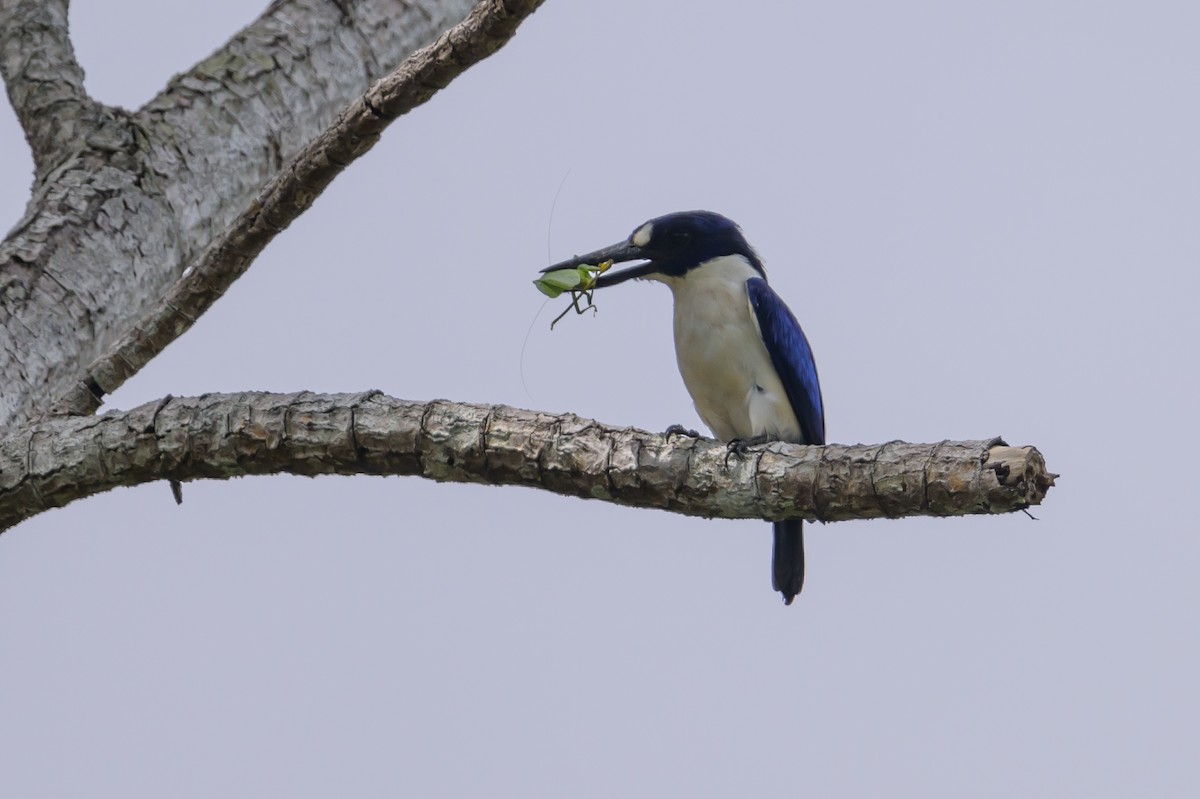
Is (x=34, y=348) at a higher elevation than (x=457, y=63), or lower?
lower

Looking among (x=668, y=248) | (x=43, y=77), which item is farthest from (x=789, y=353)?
(x=43, y=77)

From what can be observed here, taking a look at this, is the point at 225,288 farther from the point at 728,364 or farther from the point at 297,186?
the point at 728,364

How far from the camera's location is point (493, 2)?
4.17 metres

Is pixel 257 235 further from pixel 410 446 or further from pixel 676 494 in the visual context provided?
pixel 676 494

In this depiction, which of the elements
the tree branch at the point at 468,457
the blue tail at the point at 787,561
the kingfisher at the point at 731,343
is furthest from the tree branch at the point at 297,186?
the blue tail at the point at 787,561

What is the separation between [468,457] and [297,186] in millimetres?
1579

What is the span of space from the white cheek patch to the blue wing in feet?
1.82

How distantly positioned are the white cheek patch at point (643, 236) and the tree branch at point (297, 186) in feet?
7.37

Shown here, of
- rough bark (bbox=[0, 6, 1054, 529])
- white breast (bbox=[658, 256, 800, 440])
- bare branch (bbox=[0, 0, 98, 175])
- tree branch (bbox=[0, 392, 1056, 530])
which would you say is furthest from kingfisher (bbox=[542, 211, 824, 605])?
tree branch (bbox=[0, 392, 1056, 530])

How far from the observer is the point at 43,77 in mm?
5527

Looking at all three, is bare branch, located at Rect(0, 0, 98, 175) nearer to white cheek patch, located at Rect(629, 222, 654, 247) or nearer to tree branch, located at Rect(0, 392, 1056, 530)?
tree branch, located at Rect(0, 392, 1056, 530)

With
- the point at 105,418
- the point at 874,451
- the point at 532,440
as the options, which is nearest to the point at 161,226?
the point at 105,418

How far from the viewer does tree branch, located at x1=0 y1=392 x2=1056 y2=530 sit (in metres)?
3.19

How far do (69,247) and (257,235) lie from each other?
683 mm
